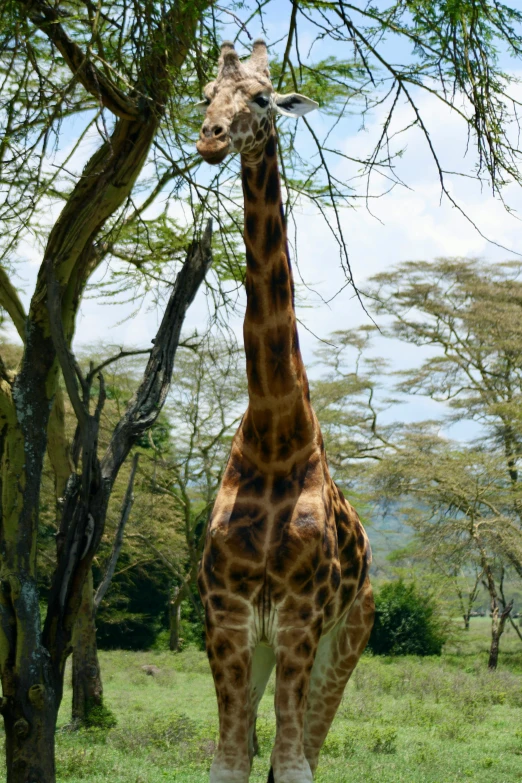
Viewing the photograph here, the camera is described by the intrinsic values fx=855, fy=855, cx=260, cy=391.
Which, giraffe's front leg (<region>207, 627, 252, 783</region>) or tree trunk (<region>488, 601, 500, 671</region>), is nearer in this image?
giraffe's front leg (<region>207, 627, 252, 783</region>)

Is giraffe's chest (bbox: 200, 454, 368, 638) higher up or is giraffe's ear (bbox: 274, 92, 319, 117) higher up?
giraffe's ear (bbox: 274, 92, 319, 117)

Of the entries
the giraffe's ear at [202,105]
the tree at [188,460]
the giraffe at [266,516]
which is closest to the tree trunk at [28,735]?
the giraffe at [266,516]

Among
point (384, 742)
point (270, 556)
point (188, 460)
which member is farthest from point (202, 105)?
point (188, 460)

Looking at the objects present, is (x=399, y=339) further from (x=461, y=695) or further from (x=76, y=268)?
(x=76, y=268)

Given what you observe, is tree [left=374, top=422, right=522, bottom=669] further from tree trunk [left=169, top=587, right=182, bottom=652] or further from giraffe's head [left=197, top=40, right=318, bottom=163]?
giraffe's head [left=197, top=40, right=318, bottom=163]

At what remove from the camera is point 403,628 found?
20.6 meters

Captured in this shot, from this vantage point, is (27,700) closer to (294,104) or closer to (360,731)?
(294,104)

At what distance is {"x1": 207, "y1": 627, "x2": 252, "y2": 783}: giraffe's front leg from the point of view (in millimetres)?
3070

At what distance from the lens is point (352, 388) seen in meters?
23.6

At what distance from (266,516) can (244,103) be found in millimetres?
1504

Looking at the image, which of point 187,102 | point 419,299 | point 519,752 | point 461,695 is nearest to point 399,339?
point 419,299

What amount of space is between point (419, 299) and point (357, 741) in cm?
1686

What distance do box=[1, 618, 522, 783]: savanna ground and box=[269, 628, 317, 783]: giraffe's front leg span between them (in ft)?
13.7

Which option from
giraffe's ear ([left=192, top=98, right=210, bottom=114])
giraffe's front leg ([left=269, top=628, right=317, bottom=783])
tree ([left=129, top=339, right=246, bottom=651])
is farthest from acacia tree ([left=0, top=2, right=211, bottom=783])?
tree ([left=129, top=339, right=246, bottom=651])
